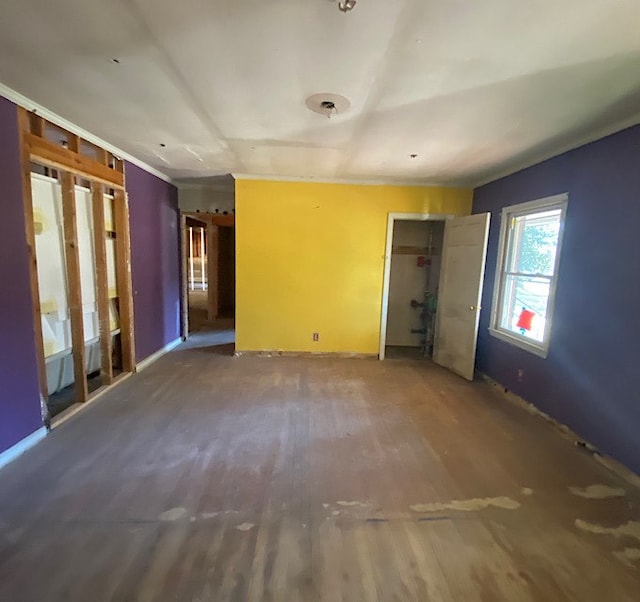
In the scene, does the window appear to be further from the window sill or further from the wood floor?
the wood floor

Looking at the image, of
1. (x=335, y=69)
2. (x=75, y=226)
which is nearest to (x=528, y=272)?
(x=335, y=69)

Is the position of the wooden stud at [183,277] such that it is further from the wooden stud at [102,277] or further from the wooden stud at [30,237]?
the wooden stud at [30,237]

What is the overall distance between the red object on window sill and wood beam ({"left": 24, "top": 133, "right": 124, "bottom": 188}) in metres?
4.41

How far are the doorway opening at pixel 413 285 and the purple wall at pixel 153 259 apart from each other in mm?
3240

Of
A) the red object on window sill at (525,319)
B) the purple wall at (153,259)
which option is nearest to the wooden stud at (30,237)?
the purple wall at (153,259)

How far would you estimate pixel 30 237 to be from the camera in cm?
255

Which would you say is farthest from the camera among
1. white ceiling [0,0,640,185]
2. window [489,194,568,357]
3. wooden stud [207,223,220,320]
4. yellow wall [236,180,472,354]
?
wooden stud [207,223,220,320]

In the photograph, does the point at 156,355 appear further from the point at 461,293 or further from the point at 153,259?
the point at 461,293

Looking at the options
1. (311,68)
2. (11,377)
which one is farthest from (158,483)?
(311,68)

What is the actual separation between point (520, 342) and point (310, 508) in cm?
277

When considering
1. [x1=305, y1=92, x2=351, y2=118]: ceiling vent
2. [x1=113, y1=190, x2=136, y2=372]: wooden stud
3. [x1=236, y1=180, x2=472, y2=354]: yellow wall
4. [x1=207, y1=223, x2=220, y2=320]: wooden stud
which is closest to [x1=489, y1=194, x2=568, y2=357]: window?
[x1=236, y1=180, x2=472, y2=354]: yellow wall

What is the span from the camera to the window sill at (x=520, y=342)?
3.35 m

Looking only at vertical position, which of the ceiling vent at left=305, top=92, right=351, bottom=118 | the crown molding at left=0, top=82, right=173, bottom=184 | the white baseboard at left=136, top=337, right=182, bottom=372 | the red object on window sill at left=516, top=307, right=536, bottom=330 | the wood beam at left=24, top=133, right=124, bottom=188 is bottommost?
the white baseboard at left=136, top=337, right=182, bottom=372

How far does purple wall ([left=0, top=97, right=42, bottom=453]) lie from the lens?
234 centimetres
